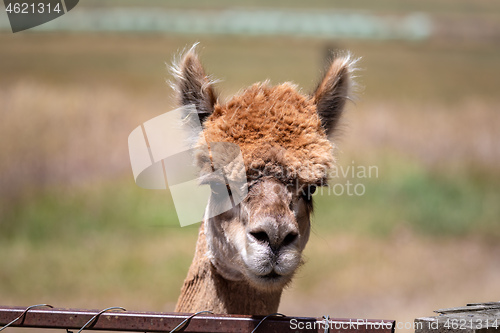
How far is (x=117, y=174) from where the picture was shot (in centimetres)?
1925

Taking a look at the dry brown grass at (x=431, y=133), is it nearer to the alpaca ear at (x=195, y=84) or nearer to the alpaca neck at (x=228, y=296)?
the alpaca ear at (x=195, y=84)

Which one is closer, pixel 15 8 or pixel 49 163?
pixel 15 8

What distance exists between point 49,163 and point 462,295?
11.6 metres

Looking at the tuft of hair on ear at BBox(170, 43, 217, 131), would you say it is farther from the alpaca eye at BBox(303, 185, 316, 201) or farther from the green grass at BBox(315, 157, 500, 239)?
the green grass at BBox(315, 157, 500, 239)

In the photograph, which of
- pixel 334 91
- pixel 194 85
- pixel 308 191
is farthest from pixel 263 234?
pixel 334 91

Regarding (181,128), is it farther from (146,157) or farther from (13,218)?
(13,218)

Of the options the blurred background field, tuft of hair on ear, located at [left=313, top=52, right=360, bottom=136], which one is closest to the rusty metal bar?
tuft of hair on ear, located at [left=313, top=52, right=360, bottom=136]

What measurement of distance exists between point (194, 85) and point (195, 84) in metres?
0.01

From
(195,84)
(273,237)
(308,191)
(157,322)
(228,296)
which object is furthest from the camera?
(195,84)

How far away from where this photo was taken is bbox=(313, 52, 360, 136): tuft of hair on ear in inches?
212

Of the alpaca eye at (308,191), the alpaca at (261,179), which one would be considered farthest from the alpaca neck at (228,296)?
the alpaca eye at (308,191)

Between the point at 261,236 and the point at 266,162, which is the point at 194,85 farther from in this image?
the point at 261,236

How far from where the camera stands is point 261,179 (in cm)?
456

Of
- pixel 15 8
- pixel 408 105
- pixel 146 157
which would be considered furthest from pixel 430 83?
pixel 146 157
